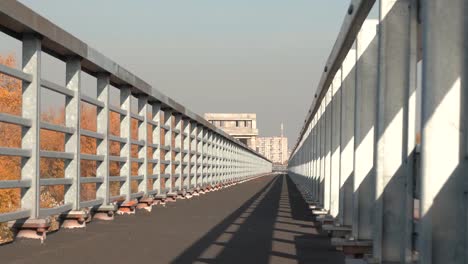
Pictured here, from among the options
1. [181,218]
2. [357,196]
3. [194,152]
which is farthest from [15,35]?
[194,152]

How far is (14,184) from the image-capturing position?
8352mm

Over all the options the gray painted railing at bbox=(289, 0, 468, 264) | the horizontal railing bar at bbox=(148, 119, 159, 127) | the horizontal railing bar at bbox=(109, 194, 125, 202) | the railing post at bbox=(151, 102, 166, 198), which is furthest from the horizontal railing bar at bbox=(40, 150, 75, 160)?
the railing post at bbox=(151, 102, 166, 198)

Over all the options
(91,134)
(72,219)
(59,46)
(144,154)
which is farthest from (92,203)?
(144,154)

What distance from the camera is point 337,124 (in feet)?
43.0

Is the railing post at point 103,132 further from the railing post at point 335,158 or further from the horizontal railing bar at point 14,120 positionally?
the horizontal railing bar at point 14,120

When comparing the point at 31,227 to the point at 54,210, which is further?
the point at 54,210

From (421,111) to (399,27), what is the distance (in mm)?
1867

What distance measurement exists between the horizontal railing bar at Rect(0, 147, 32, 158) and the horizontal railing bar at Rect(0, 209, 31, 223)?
0.58 meters

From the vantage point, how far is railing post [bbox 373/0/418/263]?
6.78 metres

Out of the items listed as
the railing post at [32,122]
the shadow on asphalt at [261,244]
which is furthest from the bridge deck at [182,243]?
the railing post at [32,122]

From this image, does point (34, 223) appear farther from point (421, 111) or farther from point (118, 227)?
point (421, 111)

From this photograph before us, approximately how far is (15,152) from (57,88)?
170 centimetres

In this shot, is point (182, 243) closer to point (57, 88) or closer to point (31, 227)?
point (31, 227)

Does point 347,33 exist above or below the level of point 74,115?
above
